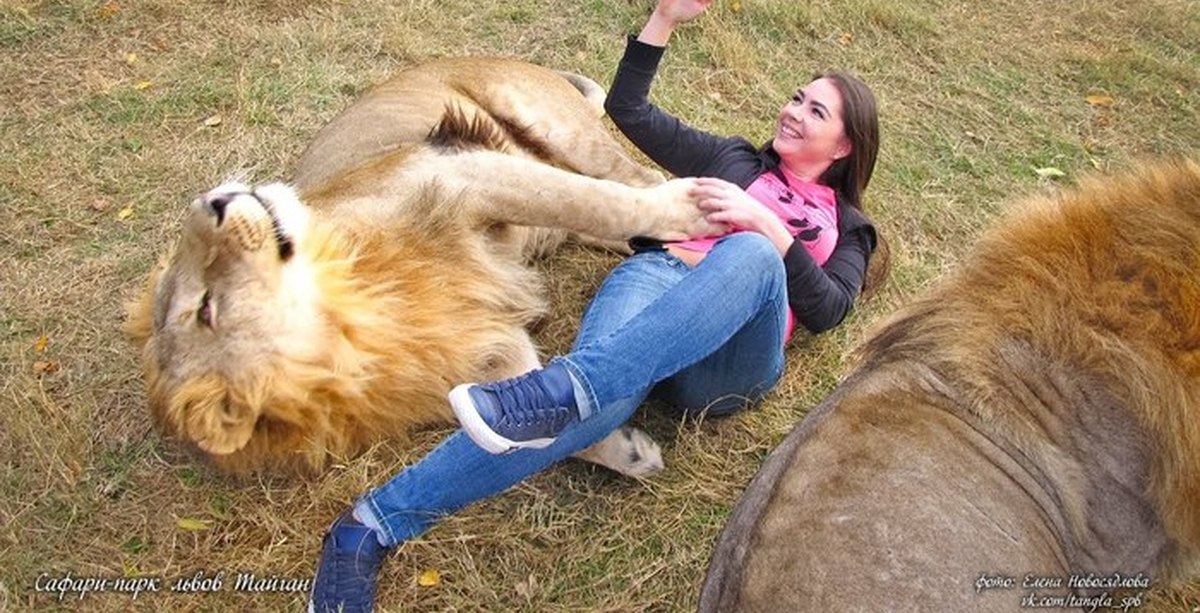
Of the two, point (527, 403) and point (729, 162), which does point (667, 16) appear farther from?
point (527, 403)

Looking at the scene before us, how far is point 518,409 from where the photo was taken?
2.29 m

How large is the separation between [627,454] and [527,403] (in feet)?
2.21

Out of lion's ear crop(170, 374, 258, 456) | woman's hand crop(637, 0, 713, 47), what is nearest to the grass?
lion's ear crop(170, 374, 258, 456)

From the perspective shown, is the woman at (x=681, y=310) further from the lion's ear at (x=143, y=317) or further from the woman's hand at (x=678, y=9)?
the lion's ear at (x=143, y=317)

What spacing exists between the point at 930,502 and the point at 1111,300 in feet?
2.02

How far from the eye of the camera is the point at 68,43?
5125 mm

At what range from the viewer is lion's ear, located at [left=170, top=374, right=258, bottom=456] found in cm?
261

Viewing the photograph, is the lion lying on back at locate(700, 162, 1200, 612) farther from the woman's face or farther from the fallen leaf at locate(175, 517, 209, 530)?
the fallen leaf at locate(175, 517, 209, 530)

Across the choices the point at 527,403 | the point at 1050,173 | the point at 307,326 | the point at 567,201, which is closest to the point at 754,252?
the point at 567,201

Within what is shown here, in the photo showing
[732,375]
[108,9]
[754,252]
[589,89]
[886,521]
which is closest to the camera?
[886,521]

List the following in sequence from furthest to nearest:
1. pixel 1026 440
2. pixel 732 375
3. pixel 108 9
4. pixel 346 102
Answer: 1. pixel 108 9
2. pixel 346 102
3. pixel 732 375
4. pixel 1026 440

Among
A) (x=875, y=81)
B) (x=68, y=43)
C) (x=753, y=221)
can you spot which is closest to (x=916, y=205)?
(x=875, y=81)

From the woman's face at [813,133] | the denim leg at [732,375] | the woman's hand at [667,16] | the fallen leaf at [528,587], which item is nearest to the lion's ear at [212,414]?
the fallen leaf at [528,587]

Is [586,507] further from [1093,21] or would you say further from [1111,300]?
[1093,21]
